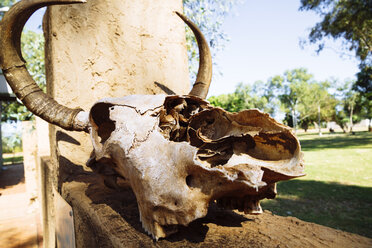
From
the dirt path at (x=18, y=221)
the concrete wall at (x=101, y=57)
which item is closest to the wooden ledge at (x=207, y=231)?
the concrete wall at (x=101, y=57)

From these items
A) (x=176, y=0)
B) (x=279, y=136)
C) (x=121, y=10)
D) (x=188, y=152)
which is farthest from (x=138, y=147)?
(x=176, y=0)

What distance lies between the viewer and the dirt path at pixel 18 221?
496 cm

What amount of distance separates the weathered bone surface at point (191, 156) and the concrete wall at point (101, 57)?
0.83 meters

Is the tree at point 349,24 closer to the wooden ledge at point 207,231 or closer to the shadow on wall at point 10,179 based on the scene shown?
the wooden ledge at point 207,231

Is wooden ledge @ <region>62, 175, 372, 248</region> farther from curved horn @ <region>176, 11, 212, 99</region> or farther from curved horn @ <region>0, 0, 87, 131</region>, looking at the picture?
curved horn @ <region>176, 11, 212, 99</region>

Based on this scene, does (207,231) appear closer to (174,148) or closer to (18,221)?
(174,148)

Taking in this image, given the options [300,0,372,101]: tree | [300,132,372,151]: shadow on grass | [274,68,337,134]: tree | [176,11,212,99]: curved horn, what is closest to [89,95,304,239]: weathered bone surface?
[176,11,212,99]: curved horn

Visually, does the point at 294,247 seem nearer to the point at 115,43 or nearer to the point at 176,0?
the point at 115,43

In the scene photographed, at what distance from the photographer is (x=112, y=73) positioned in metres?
2.51

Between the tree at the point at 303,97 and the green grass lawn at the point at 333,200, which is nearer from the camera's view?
the green grass lawn at the point at 333,200

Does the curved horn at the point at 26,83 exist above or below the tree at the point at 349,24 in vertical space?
below

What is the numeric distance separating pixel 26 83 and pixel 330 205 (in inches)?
223

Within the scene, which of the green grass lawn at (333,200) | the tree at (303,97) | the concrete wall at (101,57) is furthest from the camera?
the tree at (303,97)

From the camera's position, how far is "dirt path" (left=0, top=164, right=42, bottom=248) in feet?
16.3
